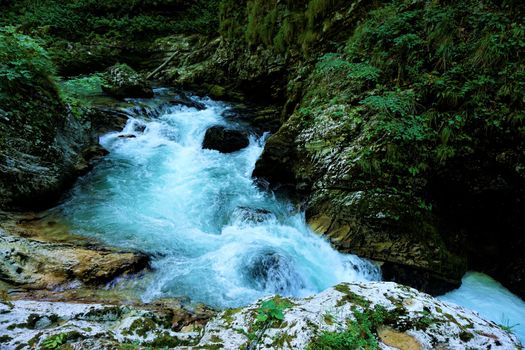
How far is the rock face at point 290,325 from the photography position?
2105 mm

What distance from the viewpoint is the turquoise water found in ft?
15.2

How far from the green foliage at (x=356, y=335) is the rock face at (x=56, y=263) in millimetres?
2857

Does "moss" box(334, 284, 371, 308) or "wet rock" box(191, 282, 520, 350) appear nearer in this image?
"wet rock" box(191, 282, 520, 350)

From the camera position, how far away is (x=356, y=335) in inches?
83.6

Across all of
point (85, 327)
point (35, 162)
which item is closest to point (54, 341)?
point (85, 327)

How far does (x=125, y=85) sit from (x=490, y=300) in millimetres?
11481

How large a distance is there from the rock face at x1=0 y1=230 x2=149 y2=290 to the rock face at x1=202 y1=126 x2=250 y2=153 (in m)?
4.65

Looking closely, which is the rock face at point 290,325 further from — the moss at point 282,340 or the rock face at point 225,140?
the rock face at point 225,140

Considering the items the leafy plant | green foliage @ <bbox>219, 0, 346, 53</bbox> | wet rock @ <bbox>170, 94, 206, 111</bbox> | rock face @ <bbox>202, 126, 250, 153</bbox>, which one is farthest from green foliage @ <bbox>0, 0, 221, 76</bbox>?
the leafy plant

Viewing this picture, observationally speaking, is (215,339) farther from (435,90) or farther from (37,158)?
(435,90)

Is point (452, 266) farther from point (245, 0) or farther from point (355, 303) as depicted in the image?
point (245, 0)

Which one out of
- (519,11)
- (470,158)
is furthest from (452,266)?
(519,11)

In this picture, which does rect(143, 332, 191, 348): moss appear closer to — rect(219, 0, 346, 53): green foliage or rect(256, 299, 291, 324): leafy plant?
rect(256, 299, 291, 324): leafy plant

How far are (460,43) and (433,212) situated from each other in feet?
9.99
